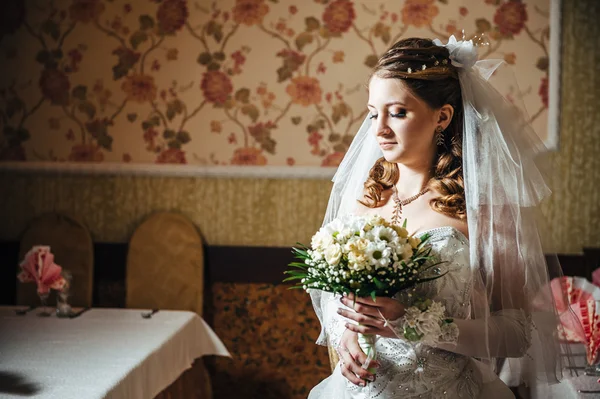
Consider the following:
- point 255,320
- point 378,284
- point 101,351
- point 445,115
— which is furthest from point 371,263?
point 255,320

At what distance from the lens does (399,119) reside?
1.82 meters

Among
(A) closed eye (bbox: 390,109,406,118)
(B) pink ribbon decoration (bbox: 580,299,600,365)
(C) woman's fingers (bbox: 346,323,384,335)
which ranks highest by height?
(A) closed eye (bbox: 390,109,406,118)

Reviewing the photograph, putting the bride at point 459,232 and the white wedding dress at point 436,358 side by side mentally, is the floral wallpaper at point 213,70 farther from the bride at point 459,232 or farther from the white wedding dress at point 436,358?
the white wedding dress at point 436,358

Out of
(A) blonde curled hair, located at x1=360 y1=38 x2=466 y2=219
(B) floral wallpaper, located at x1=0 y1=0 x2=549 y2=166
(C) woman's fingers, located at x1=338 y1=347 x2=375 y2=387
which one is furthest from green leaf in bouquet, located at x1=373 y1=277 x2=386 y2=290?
(B) floral wallpaper, located at x1=0 y1=0 x2=549 y2=166

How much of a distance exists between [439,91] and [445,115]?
0.09 m

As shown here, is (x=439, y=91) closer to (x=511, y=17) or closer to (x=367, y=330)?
(x=367, y=330)

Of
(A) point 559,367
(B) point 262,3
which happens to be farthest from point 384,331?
(B) point 262,3

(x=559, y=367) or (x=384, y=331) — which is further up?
(x=384, y=331)

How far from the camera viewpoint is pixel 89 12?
357 centimetres

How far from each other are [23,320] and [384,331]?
7.20 feet

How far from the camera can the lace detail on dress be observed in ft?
5.75

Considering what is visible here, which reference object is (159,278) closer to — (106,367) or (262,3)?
(106,367)

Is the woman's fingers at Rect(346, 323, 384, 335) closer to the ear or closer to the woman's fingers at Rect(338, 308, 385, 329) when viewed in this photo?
the woman's fingers at Rect(338, 308, 385, 329)

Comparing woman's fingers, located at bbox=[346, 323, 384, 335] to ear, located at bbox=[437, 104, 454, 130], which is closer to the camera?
woman's fingers, located at bbox=[346, 323, 384, 335]
